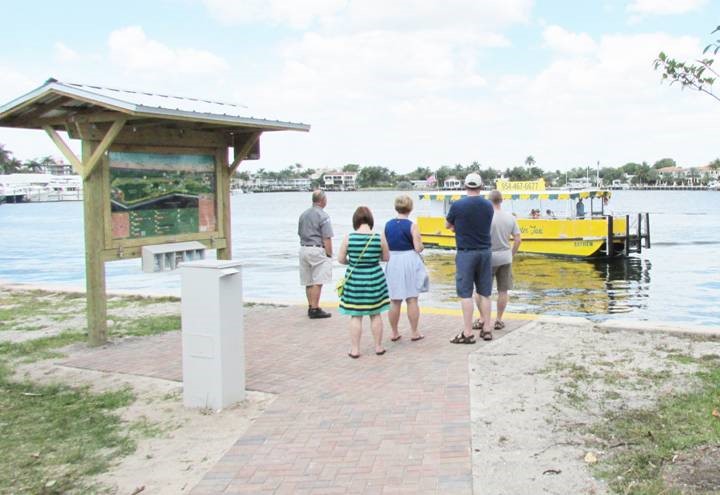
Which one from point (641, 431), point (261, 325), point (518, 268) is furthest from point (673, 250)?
point (641, 431)

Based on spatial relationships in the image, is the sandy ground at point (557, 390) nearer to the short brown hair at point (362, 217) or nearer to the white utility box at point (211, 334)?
the short brown hair at point (362, 217)

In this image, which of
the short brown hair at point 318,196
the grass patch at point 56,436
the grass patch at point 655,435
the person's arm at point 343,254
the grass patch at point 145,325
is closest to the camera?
the grass patch at point 655,435

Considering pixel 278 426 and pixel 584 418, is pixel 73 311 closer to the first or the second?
pixel 278 426

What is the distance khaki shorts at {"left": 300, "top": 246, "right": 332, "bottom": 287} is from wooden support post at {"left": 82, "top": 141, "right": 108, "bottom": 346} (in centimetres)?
241

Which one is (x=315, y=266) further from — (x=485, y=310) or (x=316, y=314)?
(x=485, y=310)

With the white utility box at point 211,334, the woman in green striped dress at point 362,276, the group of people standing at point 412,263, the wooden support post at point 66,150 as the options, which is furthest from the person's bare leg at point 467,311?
the wooden support post at point 66,150

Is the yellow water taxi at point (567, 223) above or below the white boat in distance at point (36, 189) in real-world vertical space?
below

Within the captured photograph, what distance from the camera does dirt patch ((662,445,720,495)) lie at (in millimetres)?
3660

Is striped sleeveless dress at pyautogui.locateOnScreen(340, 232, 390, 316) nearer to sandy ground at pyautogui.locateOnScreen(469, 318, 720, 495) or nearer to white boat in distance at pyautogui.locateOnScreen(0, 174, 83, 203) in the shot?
sandy ground at pyautogui.locateOnScreen(469, 318, 720, 495)

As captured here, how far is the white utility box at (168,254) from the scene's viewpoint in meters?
7.63

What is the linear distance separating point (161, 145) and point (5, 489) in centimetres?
462

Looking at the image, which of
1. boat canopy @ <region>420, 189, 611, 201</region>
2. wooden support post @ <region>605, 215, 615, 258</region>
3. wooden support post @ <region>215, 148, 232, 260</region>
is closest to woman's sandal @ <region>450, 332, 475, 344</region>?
wooden support post @ <region>215, 148, 232, 260</region>

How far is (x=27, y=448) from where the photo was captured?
4.61m

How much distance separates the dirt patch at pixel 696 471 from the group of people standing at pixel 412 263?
313 cm
